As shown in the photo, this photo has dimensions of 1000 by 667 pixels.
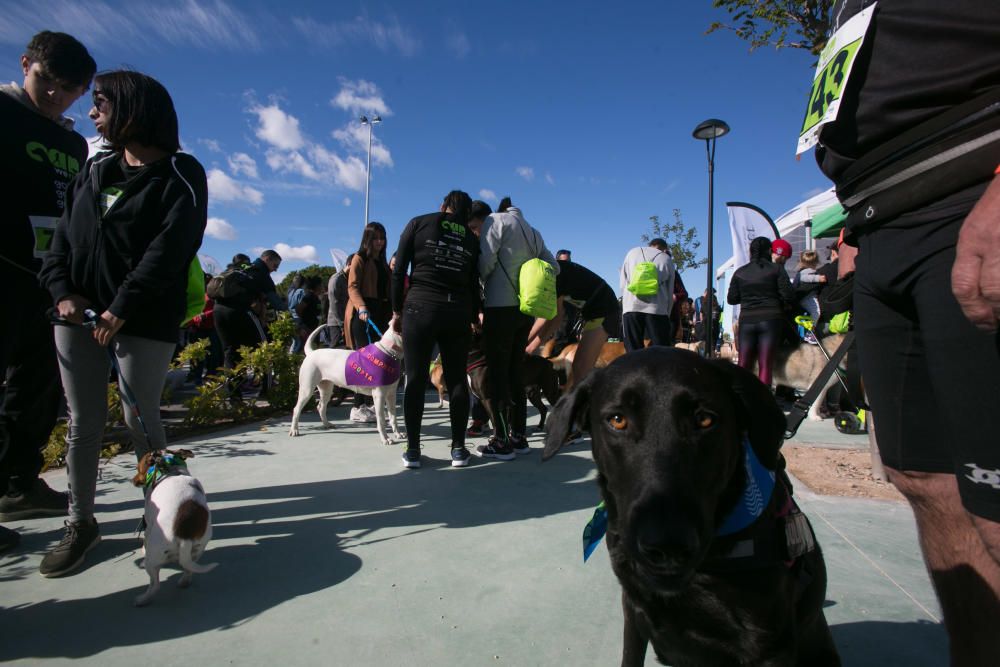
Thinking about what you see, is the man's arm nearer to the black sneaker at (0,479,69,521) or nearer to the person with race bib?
the person with race bib

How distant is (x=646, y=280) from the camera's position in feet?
19.7

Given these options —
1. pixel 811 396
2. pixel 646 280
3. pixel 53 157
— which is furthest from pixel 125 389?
pixel 646 280

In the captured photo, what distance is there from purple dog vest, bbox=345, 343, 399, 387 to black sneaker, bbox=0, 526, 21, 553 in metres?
2.60

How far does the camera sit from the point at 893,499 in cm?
310

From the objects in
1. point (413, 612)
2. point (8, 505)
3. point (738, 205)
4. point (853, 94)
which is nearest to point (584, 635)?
point (413, 612)

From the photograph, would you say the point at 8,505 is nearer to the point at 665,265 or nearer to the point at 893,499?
the point at 893,499

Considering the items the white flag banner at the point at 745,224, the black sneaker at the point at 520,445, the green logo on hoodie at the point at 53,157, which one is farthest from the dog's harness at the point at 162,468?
the white flag banner at the point at 745,224

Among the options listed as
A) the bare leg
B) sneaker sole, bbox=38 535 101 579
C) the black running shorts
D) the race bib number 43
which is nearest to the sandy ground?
the bare leg

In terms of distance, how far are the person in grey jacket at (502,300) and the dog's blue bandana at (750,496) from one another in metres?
2.79

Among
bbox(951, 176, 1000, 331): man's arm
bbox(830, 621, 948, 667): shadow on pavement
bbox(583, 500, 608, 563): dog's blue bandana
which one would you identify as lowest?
bbox(830, 621, 948, 667): shadow on pavement

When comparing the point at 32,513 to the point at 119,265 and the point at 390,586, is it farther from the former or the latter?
the point at 390,586

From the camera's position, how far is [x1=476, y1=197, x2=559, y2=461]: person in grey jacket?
408 centimetres

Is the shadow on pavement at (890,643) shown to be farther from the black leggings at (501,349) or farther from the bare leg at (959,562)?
the black leggings at (501,349)

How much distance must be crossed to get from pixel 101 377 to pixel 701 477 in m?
2.71
